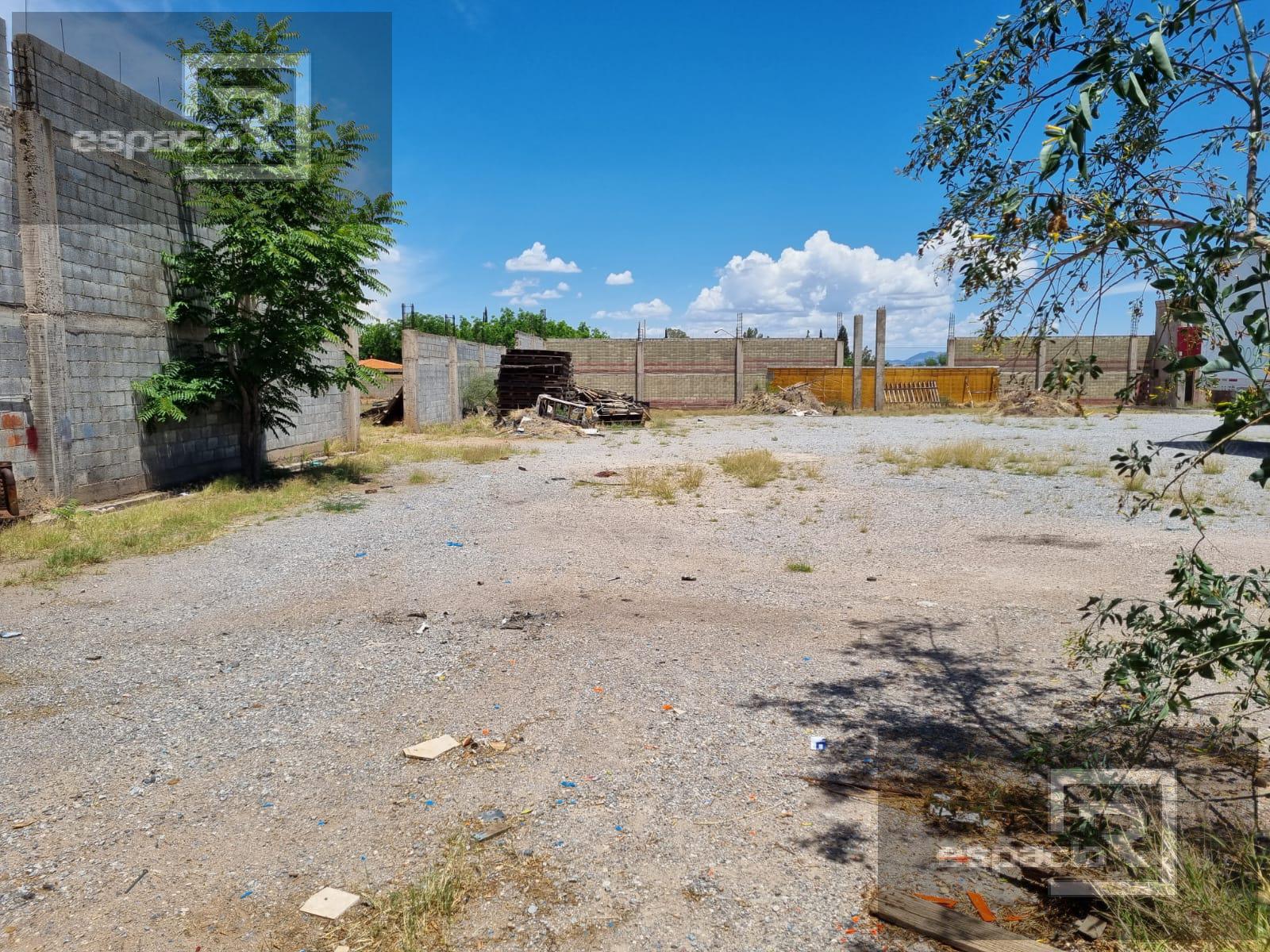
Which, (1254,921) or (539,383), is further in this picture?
(539,383)

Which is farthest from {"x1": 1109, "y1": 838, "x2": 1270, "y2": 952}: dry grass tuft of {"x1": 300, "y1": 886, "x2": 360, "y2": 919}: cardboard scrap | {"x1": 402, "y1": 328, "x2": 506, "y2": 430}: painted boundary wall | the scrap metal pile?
the scrap metal pile

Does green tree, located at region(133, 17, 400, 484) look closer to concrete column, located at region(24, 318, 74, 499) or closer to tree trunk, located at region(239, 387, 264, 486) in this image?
tree trunk, located at region(239, 387, 264, 486)

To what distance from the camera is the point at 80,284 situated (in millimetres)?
8977

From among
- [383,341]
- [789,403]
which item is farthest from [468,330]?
[789,403]

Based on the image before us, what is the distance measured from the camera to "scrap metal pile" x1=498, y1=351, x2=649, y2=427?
22562mm

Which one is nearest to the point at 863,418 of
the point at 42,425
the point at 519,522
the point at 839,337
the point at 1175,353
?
the point at 839,337

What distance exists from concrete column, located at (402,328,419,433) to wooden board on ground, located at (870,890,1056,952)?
63.7 feet

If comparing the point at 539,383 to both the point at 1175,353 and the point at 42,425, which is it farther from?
the point at 1175,353

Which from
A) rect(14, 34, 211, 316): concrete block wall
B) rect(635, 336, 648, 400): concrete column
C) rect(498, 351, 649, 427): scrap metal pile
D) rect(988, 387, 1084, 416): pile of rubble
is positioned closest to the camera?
rect(14, 34, 211, 316): concrete block wall

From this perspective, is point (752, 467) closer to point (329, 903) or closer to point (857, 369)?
point (329, 903)

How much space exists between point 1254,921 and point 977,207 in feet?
8.77

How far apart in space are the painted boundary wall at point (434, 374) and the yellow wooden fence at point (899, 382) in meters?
13.6

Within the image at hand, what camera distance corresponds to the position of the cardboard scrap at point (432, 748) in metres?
3.54

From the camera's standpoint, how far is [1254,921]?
2.15m
